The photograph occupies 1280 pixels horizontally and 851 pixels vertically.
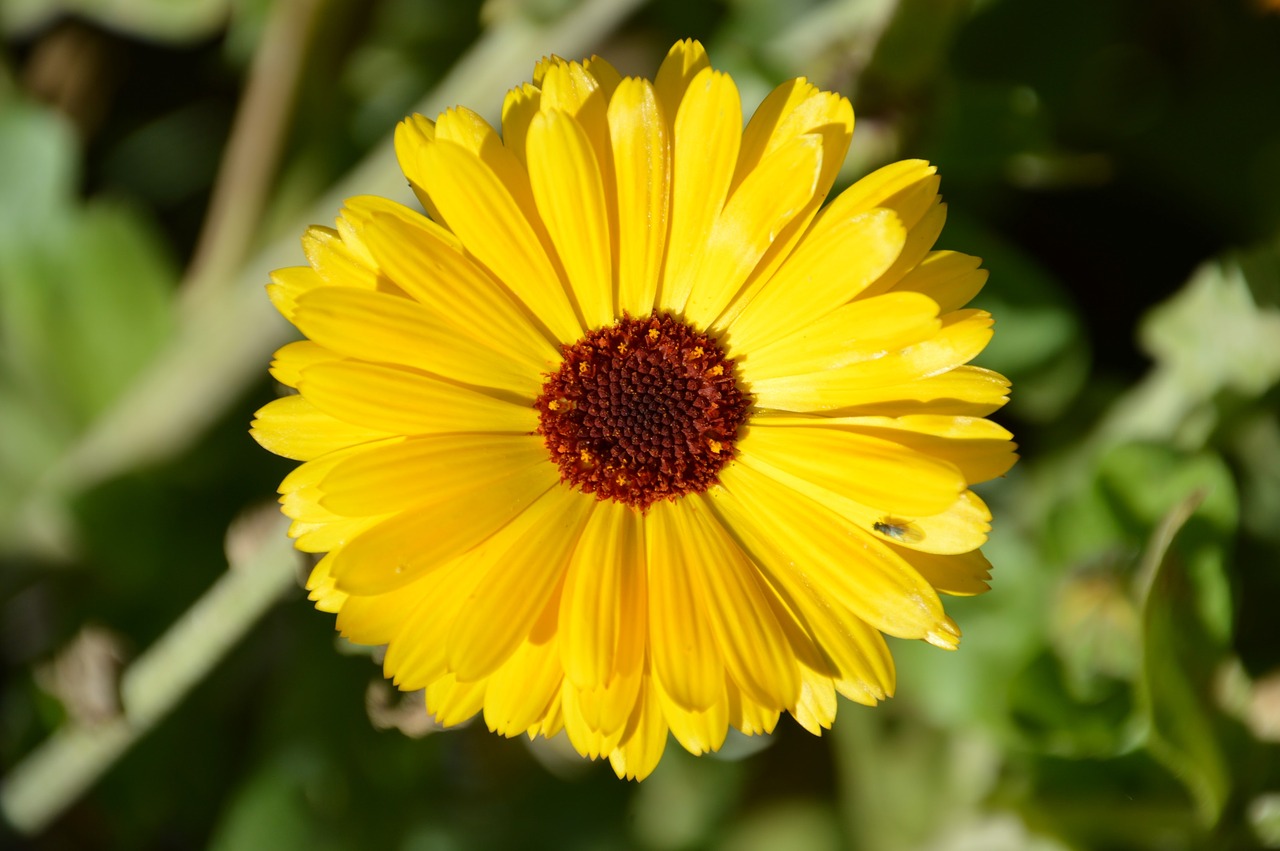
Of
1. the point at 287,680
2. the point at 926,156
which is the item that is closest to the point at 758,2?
the point at 926,156

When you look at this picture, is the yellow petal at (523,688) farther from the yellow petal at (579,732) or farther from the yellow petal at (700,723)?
the yellow petal at (700,723)

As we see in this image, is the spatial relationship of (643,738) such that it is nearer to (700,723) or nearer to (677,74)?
(700,723)

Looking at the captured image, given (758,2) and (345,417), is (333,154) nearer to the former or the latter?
(758,2)

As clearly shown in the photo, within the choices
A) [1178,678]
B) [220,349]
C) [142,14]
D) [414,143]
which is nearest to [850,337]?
[414,143]

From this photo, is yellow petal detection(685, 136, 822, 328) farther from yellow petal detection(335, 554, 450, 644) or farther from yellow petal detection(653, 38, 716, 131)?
yellow petal detection(335, 554, 450, 644)

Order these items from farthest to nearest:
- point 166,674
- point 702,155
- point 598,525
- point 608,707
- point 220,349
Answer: point 220,349 → point 166,674 → point 598,525 → point 702,155 → point 608,707
